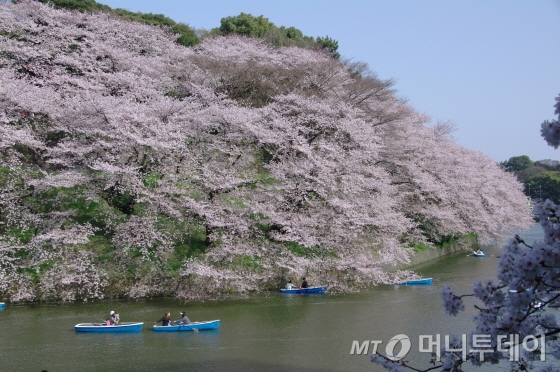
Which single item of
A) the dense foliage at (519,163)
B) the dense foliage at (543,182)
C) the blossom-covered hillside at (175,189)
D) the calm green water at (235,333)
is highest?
the dense foliage at (519,163)

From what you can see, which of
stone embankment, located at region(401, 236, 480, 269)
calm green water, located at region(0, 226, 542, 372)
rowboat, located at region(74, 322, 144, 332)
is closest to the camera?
calm green water, located at region(0, 226, 542, 372)

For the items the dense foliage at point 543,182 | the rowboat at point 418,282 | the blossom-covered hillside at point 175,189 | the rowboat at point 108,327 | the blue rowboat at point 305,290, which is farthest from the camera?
the dense foliage at point 543,182

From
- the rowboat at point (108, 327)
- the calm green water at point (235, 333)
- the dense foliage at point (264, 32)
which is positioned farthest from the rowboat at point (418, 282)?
the dense foliage at point (264, 32)

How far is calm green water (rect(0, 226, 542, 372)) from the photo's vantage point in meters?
13.0

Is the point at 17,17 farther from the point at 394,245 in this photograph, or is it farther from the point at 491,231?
the point at 491,231

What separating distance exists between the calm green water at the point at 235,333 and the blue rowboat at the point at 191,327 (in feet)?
0.73

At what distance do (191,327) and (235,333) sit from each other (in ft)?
4.47

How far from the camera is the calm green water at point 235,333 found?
13.0 meters

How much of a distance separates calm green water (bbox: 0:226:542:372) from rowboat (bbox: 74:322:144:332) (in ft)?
0.57

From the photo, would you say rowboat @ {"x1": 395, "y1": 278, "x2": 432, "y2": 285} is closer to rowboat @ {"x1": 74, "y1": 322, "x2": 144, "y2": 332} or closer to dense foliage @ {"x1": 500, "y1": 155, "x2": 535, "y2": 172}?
rowboat @ {"x1": 74, "y1": 322, "x2": 144, "y2": 332}

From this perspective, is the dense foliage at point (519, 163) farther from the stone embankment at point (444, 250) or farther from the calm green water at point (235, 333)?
the calm green water at point (235, 333)

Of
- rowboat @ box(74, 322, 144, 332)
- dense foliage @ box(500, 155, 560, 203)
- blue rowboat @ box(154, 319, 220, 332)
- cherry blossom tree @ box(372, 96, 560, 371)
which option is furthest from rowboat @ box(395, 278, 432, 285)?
dense foliage @ box(500, 155, 560, 203)

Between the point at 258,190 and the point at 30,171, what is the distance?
388 inches

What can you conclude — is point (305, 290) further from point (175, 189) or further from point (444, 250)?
point (444, 250)
